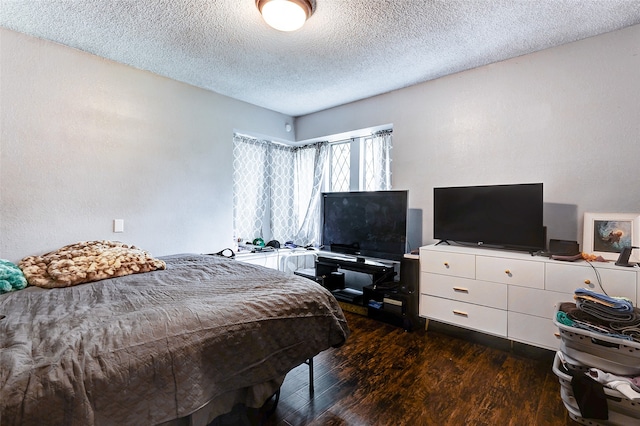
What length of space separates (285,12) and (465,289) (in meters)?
2.49

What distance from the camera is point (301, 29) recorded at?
2.19 metres

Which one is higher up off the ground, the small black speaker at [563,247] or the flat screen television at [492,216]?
the flat screen television at [492,216]

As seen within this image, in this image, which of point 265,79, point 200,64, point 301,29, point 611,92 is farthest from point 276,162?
point 611,92

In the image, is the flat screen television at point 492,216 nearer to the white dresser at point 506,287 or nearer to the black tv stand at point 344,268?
the white dresser at point 506,287

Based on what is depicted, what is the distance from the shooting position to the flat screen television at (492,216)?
2.33 m

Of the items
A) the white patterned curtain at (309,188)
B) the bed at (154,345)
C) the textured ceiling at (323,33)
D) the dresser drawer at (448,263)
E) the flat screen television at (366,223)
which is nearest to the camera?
the bed at (154,345)

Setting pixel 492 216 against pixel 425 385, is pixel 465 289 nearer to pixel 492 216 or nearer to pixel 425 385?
pixel 492 216

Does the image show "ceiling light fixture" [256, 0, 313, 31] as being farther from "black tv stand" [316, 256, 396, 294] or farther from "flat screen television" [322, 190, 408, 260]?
"black tv stand" [316, 256, 396, 294]

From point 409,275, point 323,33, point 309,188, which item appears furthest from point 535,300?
point 309,188

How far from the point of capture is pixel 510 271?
2.27 meters

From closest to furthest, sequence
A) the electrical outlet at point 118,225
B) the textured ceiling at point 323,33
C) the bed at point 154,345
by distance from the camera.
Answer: the bed at point 154,345, the textured ceiling at point 323,33, the electrical outlet at point 118,225

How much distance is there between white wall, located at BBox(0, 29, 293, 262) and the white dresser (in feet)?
7.92

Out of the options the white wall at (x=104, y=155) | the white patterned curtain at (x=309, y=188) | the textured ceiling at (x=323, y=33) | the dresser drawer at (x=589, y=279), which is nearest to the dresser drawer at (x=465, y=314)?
the dresser drawer at (x=589, y=279)

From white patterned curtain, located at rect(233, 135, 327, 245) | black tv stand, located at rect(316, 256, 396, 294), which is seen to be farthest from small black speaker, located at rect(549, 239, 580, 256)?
white patterned curtain, located at rect(233, 135, 327, 245)
